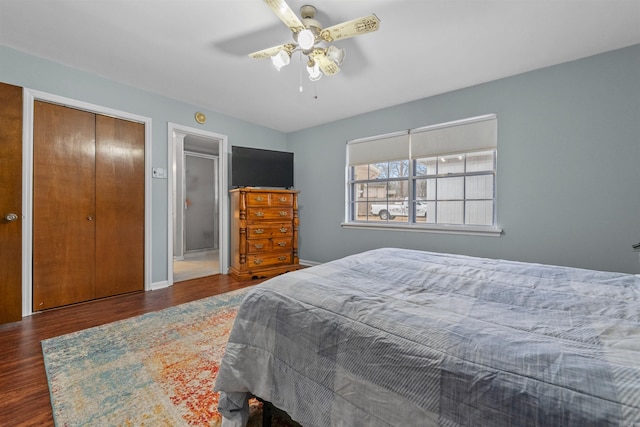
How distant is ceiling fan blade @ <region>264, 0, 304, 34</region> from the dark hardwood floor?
2489 mm

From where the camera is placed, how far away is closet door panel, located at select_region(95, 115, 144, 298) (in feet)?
9.87

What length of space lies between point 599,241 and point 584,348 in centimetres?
260

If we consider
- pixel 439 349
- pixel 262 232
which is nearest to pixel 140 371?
pixel 439 349

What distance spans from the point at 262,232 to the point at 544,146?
3.47 m

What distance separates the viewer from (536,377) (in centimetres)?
62

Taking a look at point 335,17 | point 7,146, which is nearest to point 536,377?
point 335,17

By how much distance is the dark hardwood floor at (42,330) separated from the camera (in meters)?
1.40

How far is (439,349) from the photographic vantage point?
748 mm

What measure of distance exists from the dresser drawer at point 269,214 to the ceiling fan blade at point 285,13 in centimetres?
248

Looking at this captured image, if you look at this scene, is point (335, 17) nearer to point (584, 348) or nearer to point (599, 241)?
point (584, 348)

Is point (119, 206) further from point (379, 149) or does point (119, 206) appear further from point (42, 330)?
point (379, 149)

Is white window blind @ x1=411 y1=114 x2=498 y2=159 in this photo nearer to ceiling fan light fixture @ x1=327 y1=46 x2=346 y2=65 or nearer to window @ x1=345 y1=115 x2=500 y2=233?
window @ x1=345 y1=115 x2=500 y2=233

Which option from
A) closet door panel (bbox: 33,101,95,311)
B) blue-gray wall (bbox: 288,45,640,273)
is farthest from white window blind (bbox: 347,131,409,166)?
closet door panel (bbox: 33,101,95,311)

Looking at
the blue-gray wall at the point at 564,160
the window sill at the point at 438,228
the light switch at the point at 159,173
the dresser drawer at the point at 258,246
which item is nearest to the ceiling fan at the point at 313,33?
the blue-gray wall at the point at 564,160
